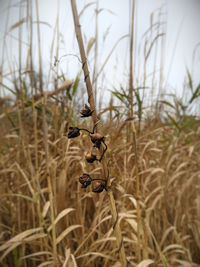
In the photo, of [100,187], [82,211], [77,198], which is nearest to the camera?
[100,187]

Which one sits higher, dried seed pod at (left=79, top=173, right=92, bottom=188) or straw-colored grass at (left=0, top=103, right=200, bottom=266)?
dried seed pod at (left=79, top=173, right=92, bottom=188)

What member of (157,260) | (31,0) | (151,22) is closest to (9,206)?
(157,260)

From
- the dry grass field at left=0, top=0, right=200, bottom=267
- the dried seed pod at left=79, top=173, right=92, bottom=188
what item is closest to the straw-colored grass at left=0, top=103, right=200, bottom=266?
the dry grass field at left=0, top=0, right=200, bottom=267

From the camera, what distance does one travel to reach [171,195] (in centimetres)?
121

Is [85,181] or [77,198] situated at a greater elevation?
[85,181]

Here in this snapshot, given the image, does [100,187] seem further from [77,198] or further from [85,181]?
[77,198]

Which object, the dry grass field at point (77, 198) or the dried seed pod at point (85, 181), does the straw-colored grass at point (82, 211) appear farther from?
the dried seed pod at point (85, 181)

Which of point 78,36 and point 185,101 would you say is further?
point 185,101

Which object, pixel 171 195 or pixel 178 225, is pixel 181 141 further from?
pixel 178 225

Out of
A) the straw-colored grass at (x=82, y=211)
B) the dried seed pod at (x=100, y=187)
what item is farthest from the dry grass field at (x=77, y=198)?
the dried seed pod at (x=100, y=187)

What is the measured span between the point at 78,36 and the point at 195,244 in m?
1.17

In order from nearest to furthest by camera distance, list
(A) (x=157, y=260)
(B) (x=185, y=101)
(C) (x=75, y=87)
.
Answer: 1. (C) (x=75, y=87)
2. (A) (x=157, y=260)
3. (B) (x=185, y=101)

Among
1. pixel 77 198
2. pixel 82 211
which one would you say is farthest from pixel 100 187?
pixel 82 211

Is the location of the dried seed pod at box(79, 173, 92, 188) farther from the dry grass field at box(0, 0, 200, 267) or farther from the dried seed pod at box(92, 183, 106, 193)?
the dry grass field at box(0, 0, 200, 267)
